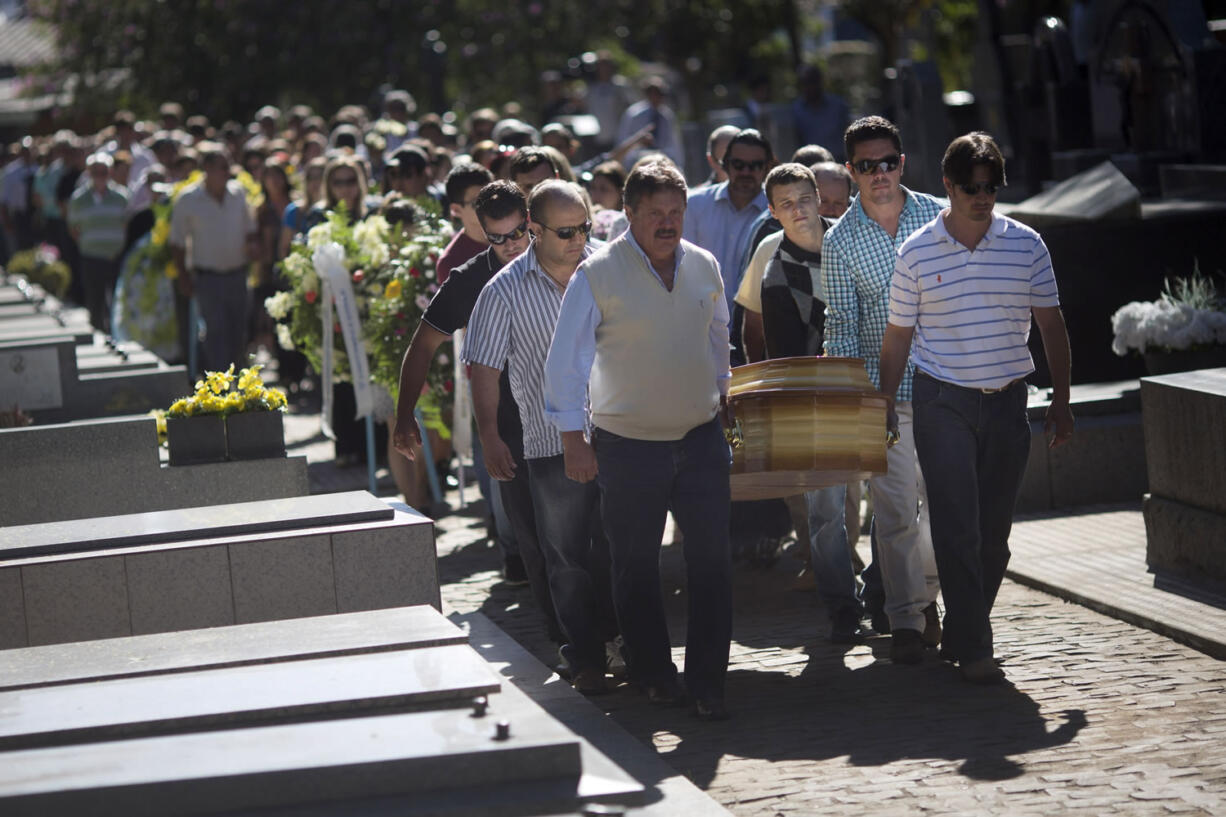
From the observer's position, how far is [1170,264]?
509 inches

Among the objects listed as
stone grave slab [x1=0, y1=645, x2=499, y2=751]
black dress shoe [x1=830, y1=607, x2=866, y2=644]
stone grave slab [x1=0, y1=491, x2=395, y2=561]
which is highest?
stone grave slab [x1=0, y1=491, x2=395, y2=561]

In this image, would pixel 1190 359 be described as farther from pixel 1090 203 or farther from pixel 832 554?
pixel 832 554

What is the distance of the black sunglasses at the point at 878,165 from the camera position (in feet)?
26.1

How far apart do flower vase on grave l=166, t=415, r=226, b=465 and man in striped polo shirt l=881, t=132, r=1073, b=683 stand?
125 inches

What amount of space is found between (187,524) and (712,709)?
2.11 m

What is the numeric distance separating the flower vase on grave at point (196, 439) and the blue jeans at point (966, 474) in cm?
327

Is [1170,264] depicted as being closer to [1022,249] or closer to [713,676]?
[1022,249]

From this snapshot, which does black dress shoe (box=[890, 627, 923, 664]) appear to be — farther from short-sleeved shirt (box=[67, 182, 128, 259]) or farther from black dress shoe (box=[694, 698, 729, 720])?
short-sleeved shirt (box=[67, 182, 128, 259])

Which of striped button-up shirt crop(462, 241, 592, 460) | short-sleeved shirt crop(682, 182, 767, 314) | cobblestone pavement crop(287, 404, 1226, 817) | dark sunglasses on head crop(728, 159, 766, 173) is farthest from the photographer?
short-sleeved shirt crop(682, 182, 767, 314)

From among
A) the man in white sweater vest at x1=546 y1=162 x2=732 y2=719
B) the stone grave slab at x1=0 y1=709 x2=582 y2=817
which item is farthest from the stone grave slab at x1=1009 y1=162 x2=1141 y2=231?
the stone grave slab at x1=0 y1=709 x2=582 y2=817

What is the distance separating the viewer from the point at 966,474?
7.38 m

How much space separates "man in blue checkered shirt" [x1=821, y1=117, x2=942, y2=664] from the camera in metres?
7.94

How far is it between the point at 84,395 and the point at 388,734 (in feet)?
19.6

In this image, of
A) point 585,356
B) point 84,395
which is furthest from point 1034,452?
point 84,395
